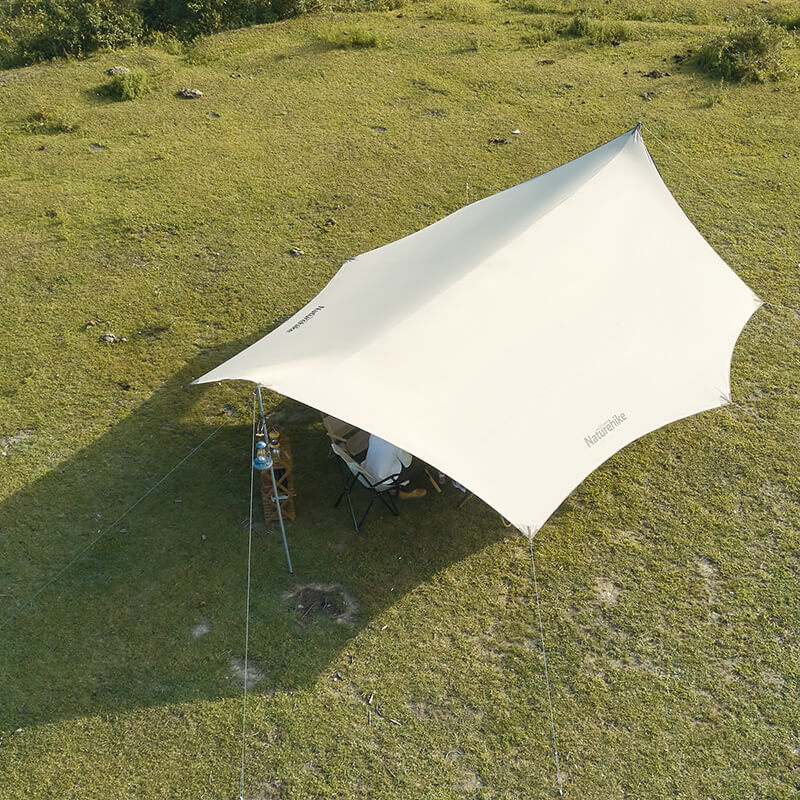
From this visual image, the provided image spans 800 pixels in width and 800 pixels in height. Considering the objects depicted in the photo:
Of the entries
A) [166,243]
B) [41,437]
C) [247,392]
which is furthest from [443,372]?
[166,243]

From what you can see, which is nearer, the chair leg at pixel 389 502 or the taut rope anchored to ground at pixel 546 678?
the taut rope anchored to ground at pixel 546 678

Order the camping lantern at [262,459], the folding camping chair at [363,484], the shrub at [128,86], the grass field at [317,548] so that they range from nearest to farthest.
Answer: the grass field at [317,548]
the camping lantern at [262,459]
the folding camping chair at [363,484]
the shrub at [128,86]

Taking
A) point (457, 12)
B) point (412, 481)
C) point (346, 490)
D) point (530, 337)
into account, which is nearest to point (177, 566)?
point (346, 490)

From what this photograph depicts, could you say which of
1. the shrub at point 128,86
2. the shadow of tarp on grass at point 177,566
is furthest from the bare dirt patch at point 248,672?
the shrub at point 128,86

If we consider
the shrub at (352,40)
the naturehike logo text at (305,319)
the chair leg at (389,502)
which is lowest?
the chair leg at (389,502)

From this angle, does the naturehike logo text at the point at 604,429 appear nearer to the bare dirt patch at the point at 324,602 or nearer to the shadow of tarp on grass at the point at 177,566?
the shadow of tarp on grass at the point at 177,566

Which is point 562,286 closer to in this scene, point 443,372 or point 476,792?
point 443,372

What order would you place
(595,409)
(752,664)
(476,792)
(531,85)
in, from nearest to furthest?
(476,792)
(752,664)
(595,409)
(531,85)
